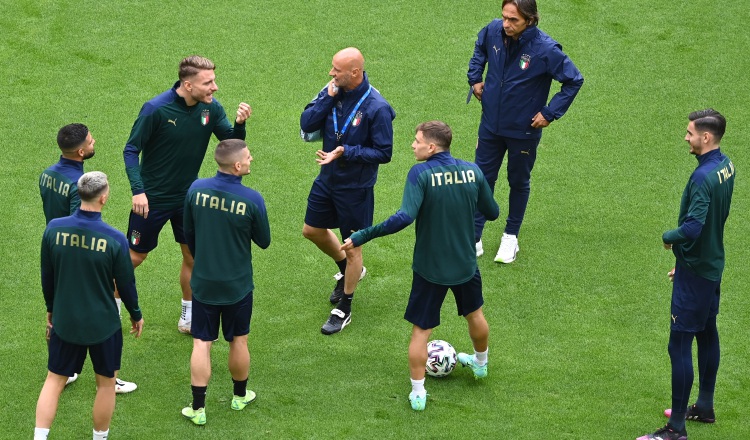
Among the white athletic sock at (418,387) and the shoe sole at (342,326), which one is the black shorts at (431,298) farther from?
the shoe sole at (342,326)

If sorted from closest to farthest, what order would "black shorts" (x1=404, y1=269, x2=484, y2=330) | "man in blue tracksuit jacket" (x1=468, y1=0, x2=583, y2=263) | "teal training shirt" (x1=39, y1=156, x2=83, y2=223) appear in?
"teal training shirt" (x1=39, y1=156, x2=83, y2=223) < "black shorts" (x1=404, y1=269, x2=484, y2=330) < "man in blue tracksuit jacket" (x1=468, y1=0, x2=583, y2=263)

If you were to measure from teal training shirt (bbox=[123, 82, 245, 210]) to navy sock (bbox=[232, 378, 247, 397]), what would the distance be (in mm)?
1595

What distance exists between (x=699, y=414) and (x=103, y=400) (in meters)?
4.23

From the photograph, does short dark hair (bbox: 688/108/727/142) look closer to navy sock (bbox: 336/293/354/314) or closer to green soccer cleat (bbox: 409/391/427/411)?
green soccer cleat (bbox: 409/391/427/411)

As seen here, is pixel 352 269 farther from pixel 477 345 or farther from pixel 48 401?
pixel 48 401

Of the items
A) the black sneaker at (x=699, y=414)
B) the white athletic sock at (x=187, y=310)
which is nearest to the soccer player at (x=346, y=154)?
the white athletic sock at (x=187, y=310)

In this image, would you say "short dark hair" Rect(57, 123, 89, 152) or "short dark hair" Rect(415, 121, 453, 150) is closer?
"short dark hair" Rect(57, 123, 89, 152)

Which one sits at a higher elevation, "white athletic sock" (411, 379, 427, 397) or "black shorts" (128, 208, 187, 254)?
"black shorts" (128, 208, 187, 254)

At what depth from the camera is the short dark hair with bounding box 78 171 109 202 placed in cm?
660

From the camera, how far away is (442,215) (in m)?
7.45

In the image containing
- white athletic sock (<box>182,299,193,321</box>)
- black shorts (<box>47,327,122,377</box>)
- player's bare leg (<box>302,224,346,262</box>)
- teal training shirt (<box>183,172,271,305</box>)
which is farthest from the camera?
player's bare leg (<box>302,224,346,262</box>)


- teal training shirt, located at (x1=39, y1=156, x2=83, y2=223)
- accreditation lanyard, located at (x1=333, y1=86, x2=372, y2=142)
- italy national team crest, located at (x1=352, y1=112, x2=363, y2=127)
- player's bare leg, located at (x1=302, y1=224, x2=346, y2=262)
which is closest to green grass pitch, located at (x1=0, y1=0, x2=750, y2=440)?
player's bare leg, located at (x1=302, y1=224, x2=346, y2=262)

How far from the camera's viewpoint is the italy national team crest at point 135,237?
8469 mm

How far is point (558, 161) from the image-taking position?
11234mm
